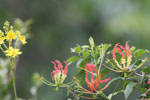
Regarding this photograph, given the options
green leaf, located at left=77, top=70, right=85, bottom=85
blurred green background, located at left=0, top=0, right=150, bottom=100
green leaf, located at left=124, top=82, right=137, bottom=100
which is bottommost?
green leaf, located at left=124, top=82, right=137, bottom=100

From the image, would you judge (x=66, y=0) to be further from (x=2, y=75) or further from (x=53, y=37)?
(x=2, y=75)

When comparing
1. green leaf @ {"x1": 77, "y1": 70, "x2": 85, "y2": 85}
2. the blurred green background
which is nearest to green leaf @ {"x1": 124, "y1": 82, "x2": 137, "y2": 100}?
green leaf @ {"x1": 77, "y1": 70, "x2": 85, "y2": 85}

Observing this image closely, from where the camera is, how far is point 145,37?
117 inches

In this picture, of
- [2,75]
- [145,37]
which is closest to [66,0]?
[145,37]

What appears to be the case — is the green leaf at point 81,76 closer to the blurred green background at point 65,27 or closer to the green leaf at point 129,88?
the green leaf at point 129,88

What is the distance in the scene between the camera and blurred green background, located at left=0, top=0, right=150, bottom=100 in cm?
310

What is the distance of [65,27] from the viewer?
13.2ft

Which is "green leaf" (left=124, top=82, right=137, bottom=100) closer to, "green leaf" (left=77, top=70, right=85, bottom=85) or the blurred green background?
"green leaf" (left=77, top=70, right=85, bottom=85)

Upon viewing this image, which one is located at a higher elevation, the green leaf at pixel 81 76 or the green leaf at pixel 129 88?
the green leaf at pixel 81 76

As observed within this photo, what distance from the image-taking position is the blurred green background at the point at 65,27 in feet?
10.2

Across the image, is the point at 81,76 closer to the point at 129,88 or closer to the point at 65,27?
the point at 129,88

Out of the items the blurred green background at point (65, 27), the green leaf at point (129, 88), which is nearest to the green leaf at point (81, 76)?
the green leaf at point (129, 88)

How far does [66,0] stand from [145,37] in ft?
5.23

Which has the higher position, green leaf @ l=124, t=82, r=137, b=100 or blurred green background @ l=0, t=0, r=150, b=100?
blurred green background @ l=0, t=0, r=150, b=100
